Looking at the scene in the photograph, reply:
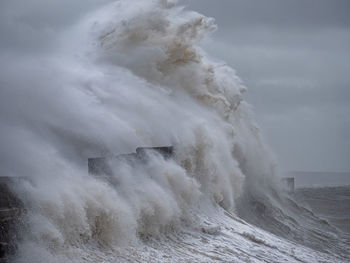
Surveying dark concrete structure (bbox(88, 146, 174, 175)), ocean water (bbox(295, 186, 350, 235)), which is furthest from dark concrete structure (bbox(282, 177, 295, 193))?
dark concrete structure (bbox(88, 146, 174, 175))

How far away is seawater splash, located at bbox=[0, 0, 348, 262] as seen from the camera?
8828mm

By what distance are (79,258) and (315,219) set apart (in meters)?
13.6

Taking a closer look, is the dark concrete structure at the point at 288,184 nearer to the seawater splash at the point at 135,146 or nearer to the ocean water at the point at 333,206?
the ocean water at the point at 333,206

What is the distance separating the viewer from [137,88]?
15.3 m

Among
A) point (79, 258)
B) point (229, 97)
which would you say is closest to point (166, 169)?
point (79, 258)

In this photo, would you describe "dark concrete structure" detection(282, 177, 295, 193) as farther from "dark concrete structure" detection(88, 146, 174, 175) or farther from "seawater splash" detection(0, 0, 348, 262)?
"dark concrete structure" detection(88, 146, 174, 175)

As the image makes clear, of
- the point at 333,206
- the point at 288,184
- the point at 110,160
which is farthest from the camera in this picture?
the point at 288,184

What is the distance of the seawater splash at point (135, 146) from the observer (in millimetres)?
8828

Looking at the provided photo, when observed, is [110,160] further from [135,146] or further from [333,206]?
[333,206]

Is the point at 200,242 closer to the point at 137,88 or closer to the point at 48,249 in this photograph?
the point at 48,249

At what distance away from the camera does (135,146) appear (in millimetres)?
13773

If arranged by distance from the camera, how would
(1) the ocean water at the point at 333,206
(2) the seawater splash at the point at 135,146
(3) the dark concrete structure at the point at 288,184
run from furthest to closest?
1. (3) the dark concrete structure at the point at 288,184
2. (1) the ocean water at the point at 333,206
3. (2) the seawater splash at the point at 135,146

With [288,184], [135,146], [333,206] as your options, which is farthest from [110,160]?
[288,184]

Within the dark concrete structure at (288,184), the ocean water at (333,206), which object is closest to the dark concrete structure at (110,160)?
the ocean water at (333,206)
